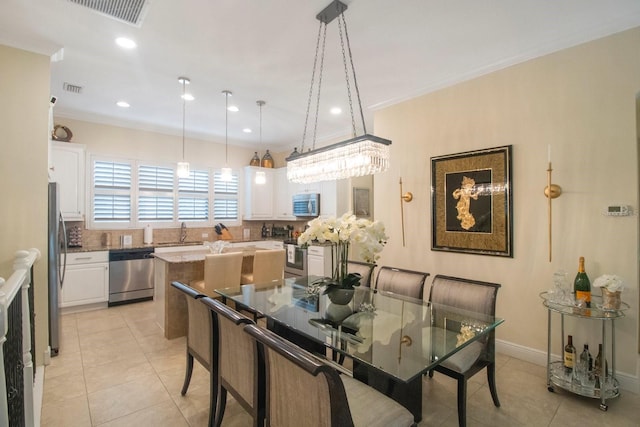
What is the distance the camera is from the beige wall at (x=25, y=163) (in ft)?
8.93

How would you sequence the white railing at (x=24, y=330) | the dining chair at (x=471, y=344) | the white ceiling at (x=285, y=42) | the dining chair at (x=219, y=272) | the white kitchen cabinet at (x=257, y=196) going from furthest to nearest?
1. the white kitchen cabinet at (x=257, y=196)
2. the dining chair at (x=219, y=272)
3. the white ceiling at (x=285, y=42)
4. the dining chair at (x=471, y=344)
5. the white railing at (x=24, y=330)

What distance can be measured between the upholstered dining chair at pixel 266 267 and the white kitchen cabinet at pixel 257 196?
268cm

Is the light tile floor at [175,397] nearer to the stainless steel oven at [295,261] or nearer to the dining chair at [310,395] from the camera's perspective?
the dining chair at [310,395]

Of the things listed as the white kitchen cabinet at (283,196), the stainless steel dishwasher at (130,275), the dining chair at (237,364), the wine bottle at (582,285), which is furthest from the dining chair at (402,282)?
the stainless steel dishwasher at (130,275)

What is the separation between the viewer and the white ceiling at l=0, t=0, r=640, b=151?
236 cm

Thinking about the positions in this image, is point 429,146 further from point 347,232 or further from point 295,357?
point 295,357

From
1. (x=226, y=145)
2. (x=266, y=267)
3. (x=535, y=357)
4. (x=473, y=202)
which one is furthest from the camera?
(x=226, y=145)

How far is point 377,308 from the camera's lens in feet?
7.56

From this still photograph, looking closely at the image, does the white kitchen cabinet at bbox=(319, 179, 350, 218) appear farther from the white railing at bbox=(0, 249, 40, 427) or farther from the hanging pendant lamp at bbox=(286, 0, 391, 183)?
the white railing at bbox=(0, 249, 40, 427)

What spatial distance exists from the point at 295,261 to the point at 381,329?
147 inches

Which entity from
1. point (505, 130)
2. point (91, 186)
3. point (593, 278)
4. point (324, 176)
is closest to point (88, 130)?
point (91, 186)

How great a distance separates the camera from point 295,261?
5555mm

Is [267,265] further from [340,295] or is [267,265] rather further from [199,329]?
[340,295]

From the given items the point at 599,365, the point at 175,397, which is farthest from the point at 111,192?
the point at 599,365
